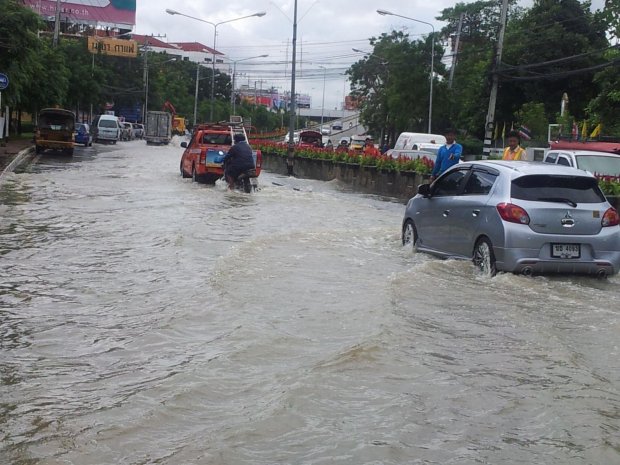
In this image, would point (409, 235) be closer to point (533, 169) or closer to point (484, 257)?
point (484, 257)

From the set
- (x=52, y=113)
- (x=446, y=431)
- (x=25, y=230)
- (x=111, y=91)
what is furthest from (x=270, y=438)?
(x=111, y=91)

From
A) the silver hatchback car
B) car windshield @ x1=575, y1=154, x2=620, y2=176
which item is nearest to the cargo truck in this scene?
car windshield @ x1=575, y1=154, x2=620, y2=176

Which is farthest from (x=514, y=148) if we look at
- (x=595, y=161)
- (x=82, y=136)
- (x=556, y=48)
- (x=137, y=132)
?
(x=137, y=132)

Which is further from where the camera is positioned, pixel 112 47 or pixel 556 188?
pixel 112 47

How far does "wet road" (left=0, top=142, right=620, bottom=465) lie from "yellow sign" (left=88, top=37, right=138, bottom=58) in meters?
62.2

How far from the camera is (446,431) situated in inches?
185

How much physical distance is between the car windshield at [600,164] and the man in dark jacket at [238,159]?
7504mm

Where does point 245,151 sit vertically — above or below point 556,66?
below

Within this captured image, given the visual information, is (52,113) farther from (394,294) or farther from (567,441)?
(567,441)

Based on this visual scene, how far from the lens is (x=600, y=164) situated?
18031 mm

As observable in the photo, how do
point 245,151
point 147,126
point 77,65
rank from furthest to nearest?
point 147,126, point 77,65, point 245,151

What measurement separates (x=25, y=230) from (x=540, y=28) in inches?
1551

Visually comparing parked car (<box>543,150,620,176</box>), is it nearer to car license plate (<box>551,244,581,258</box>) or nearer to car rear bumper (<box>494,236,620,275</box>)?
car rear bumper (<box>494,236,620,275</box>)

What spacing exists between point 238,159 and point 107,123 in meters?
39.2
